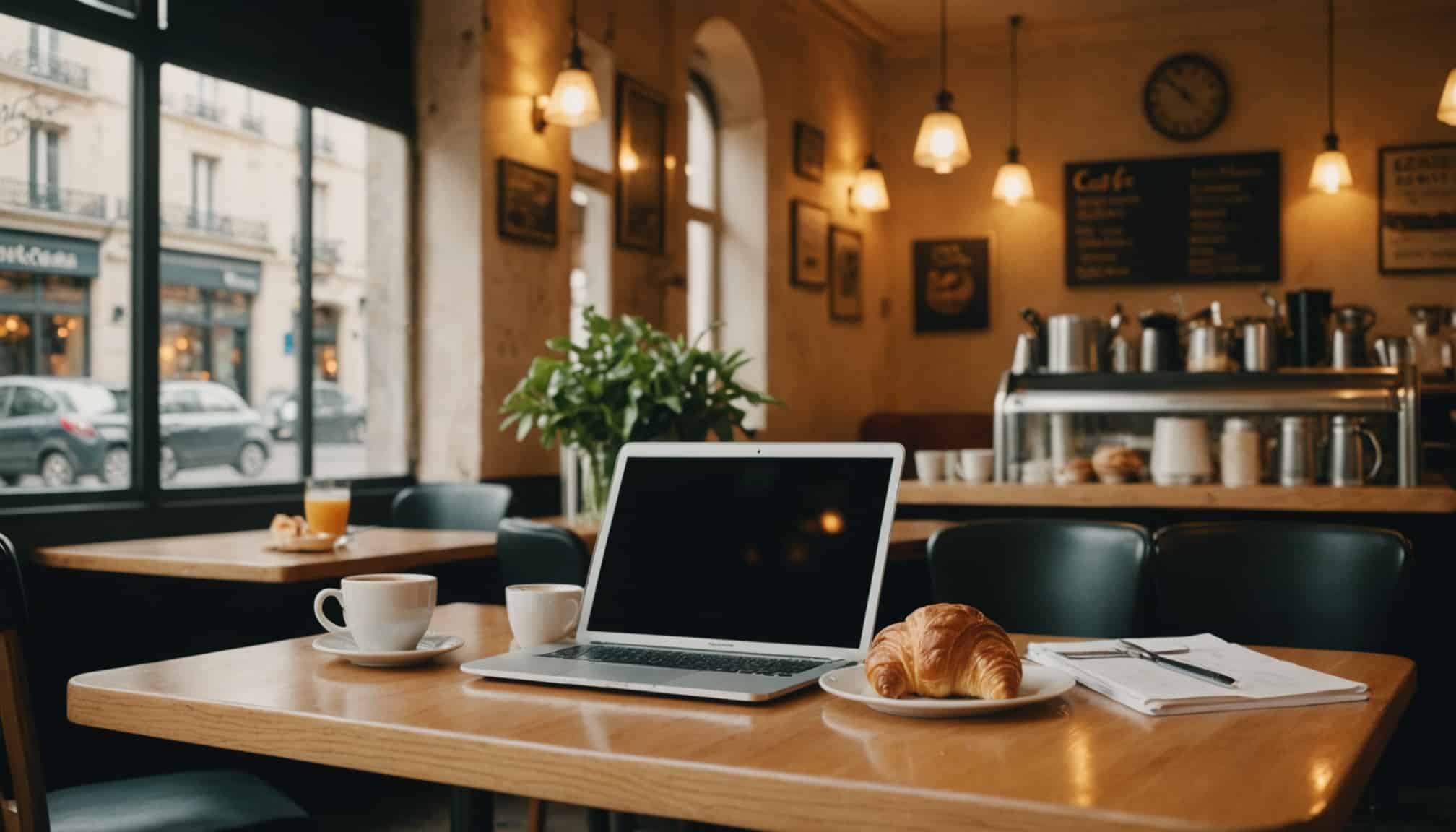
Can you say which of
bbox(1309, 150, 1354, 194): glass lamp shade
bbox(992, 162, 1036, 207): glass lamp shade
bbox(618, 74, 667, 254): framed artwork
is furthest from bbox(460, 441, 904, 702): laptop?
bbox(1309, 150, 1354, 194): glass lamp shade

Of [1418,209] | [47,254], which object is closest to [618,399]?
[47,254]

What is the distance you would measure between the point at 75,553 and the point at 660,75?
3.20 metres

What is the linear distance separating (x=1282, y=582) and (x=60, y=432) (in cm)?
272

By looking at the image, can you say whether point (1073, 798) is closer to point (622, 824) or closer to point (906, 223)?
point (622, 824)

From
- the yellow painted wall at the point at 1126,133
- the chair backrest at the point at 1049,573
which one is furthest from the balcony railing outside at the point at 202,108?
the yellow painted wall at the point at 1126,133

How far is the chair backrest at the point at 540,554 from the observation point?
227 cm

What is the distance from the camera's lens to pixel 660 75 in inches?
207

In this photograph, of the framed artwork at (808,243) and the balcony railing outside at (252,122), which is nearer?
→ the balcony railing outside at (252,122)

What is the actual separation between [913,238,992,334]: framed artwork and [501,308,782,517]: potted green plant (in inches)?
152

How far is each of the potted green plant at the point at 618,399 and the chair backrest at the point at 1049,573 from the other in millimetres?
1409

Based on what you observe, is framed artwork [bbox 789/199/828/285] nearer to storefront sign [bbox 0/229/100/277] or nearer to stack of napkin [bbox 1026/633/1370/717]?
storefront sign [bbox 0/229/100/277]

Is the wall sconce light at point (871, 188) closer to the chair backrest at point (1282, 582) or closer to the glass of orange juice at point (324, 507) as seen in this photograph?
the glass of orange juice at point (324, 507)

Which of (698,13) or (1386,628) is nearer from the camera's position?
(1386,628)

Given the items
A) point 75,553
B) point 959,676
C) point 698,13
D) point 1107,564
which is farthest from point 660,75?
point 959,676
